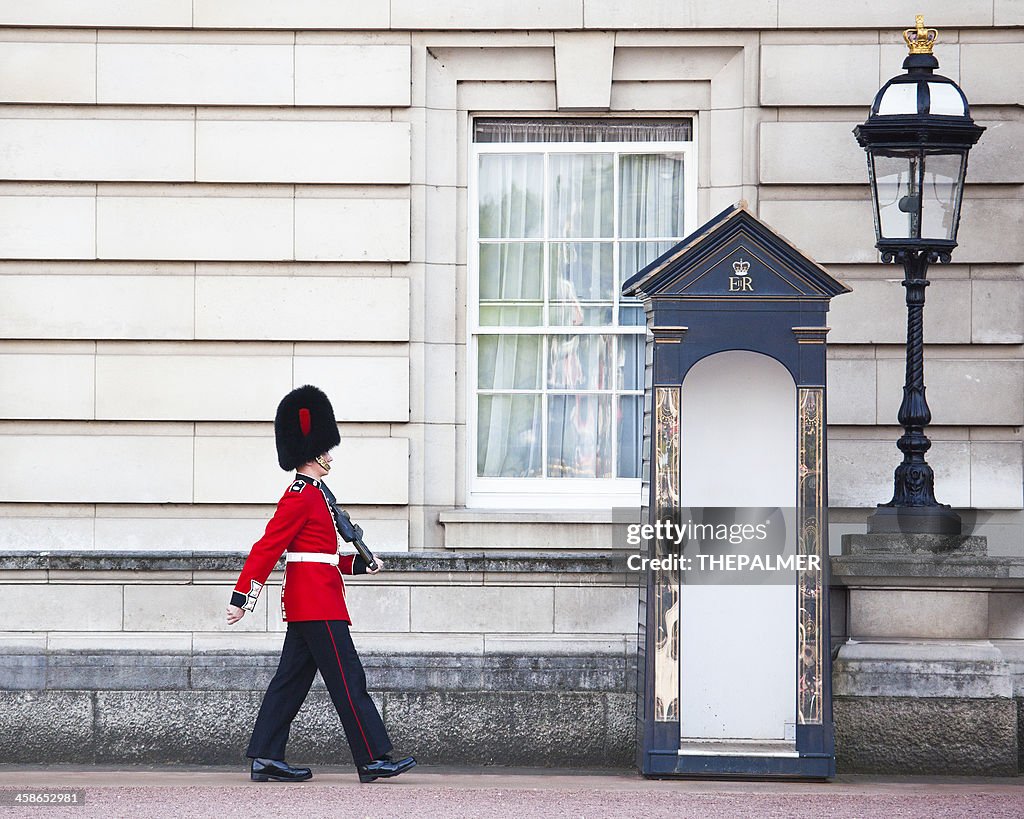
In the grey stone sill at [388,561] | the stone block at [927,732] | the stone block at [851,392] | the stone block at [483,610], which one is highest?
the stone block at [851,392]

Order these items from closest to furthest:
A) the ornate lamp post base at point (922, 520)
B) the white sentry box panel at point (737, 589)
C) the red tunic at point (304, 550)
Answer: the red tunic at point (304, 550) → the white sentry box panel at point (737, 589) → the ornate lamp post base at point (922, 520)

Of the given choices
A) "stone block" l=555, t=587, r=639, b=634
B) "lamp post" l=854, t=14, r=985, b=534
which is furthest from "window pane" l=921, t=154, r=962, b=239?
"stone block" l=555, t=587, r=639, b=634

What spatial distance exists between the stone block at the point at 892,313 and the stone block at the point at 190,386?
303cm

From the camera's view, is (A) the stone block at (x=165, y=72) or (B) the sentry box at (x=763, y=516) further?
(A) the stone block at (x=165, y=72)

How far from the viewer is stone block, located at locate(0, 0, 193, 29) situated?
27.1 ft

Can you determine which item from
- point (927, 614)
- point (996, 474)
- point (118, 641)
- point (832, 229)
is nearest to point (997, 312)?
point (996, 474)

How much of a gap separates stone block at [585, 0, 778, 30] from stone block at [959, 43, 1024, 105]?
1069 millimetres

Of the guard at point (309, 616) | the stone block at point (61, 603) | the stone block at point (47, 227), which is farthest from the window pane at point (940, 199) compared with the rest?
the stone block at point (61, 603)

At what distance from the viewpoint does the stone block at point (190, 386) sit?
8297 millimetres

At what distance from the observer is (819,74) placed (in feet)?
27.2

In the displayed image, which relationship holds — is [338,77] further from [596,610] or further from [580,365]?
[596,610]

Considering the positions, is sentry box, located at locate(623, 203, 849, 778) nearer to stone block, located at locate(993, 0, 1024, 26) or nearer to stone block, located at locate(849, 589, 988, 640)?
stone block, located at locate(849, 589, 988, 640)

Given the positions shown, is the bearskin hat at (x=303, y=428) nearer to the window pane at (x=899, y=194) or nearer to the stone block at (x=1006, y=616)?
the window pane at (x=899, y=194)

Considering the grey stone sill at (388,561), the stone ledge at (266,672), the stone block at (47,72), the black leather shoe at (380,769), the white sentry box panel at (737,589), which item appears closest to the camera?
the black leather shoe at (380,769)
